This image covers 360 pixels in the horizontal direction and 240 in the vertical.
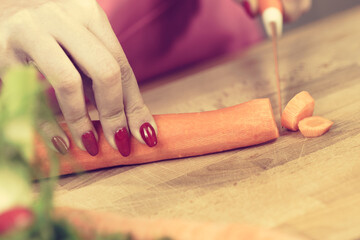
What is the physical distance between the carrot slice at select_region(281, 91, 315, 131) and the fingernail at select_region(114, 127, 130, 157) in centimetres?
35

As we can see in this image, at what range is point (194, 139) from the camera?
3.31 ft

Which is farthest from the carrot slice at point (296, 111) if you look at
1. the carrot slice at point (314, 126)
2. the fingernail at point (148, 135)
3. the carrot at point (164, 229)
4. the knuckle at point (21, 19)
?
the knuckle at point (21, 19)

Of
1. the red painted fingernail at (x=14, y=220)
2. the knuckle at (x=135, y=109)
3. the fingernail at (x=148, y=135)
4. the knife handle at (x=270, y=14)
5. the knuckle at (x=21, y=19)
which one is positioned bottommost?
the red painted fingernail at (x=14, y=220)

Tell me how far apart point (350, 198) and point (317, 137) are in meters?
0.25

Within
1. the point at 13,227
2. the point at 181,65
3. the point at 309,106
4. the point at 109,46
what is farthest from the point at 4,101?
the point at 181,65

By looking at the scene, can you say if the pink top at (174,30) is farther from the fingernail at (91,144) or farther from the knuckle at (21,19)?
the fingernail at (91,144)

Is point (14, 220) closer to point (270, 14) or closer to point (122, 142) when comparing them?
point (122, 142)

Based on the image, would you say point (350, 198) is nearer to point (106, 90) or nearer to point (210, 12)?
point (106, 90)

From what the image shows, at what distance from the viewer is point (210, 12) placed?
1.78 m

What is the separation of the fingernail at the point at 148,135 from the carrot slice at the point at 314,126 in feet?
1.03

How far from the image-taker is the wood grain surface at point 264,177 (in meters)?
0.74

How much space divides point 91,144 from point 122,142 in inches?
2.6

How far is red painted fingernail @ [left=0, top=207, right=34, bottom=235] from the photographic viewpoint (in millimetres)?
514

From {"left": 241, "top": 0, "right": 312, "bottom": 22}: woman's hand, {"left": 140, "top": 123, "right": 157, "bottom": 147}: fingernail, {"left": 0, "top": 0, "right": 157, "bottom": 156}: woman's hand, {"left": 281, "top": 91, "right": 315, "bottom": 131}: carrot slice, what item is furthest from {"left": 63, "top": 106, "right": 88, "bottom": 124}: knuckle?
{"left": 241, "top": 0, "right": 312, "bottom": 22}: woman's hand
